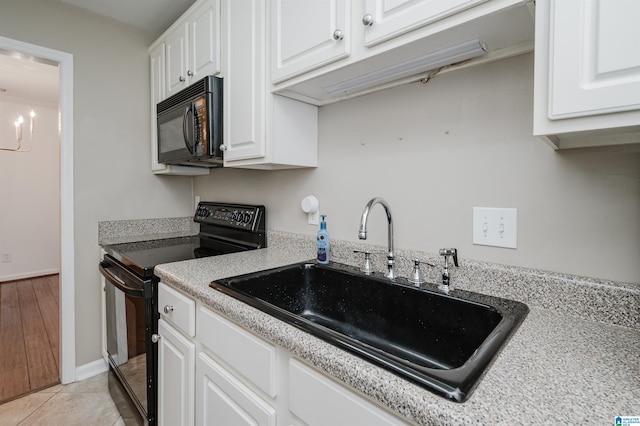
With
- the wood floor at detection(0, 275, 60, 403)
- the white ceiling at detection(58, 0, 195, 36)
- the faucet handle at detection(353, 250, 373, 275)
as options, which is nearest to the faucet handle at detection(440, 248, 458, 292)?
the faucet handle at detection(353, 250, 373, 275)

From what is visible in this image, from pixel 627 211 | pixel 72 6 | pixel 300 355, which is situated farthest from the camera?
pixel 72 6

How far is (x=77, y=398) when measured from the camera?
1.87 metres

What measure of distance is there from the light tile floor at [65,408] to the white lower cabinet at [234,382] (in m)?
0.67

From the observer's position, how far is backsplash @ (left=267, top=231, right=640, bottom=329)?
0.79 metres

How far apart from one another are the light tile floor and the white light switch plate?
79.1 inches

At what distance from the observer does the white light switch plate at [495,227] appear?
0.98 m

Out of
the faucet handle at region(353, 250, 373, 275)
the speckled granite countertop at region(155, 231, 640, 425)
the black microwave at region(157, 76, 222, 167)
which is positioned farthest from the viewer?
the black microwave at region(157, 76, 222, 167)

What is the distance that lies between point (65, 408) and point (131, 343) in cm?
73

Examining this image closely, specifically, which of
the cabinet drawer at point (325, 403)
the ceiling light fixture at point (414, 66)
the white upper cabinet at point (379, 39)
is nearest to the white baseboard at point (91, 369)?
the cabinet drawer at point (325, 403)

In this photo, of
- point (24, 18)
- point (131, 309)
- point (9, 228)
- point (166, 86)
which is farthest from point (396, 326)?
point (9, 228)

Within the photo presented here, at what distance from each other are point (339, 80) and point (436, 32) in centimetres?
45

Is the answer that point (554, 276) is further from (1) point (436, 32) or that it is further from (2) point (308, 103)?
(2) point (308, 103)

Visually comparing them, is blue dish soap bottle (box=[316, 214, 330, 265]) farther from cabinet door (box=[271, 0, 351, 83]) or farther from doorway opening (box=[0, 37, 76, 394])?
doorway opening (box=[0, 37, 76, 394])

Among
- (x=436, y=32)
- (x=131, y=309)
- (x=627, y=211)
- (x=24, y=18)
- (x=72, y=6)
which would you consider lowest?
(x=131, y=309)
